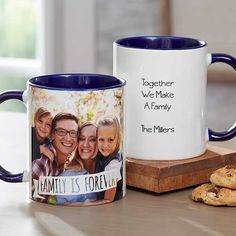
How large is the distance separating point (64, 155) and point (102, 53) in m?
2.01

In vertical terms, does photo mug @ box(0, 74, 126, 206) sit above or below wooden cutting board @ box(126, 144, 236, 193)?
above

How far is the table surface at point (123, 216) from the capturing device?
0.82m

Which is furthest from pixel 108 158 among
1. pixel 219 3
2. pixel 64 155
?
pixel 219 3

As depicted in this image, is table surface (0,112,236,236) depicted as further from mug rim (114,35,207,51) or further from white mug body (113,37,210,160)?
mug rim (114,35,207,51)

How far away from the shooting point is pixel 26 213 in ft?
2.90

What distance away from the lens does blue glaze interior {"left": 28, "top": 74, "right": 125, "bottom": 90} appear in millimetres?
965

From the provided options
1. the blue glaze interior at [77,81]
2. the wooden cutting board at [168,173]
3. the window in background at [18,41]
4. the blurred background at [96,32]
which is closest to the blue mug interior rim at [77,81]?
the blue glaze interior at [77,81]

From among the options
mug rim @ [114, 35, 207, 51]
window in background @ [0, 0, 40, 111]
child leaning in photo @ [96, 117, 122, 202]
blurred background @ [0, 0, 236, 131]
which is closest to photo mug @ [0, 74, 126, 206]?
child leaning in photo @ [96, 117, 122, 202]

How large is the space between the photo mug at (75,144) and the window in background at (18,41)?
84.6 inches

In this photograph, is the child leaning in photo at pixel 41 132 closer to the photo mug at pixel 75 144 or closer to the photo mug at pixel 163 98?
the photo mug at pixel 75 144

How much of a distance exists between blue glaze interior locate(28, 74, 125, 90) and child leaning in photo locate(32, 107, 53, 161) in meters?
0.06

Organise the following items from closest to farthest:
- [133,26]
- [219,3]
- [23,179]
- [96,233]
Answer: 1. [96,233]
2. [23,179]
3. [219,3]
4. [133,26]

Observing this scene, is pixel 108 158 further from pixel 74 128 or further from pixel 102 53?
pixel 102 53

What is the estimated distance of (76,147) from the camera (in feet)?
2.92
